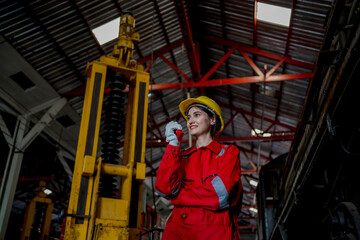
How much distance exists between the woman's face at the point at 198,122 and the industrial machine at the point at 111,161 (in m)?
1.64

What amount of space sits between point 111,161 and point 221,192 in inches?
96.3

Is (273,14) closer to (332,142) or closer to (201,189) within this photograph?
(332,142)

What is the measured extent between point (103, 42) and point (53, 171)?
1125cm

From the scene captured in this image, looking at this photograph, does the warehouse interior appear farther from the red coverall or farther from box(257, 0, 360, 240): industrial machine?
the red coverall

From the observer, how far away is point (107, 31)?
11.5 m

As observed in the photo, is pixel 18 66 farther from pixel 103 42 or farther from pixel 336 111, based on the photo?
pixel 336 111

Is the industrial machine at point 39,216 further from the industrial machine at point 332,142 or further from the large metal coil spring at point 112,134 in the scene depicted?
the large metal coil spring at point 112,134

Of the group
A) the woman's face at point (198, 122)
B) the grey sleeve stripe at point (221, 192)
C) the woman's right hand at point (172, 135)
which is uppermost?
the woman's face at point (198, 122)

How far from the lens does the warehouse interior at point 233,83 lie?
13.2 feet

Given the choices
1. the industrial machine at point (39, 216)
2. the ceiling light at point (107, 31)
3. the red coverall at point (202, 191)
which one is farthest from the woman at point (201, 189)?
the industrial machine at point (39, 216)

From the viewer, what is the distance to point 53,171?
785 inches

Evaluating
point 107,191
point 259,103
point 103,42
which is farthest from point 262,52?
point 107,191

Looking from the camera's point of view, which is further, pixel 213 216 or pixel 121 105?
pixel 121 105

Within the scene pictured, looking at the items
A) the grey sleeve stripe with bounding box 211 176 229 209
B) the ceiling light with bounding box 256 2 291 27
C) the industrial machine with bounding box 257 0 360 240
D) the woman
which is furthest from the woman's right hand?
the ceiling light with bounding box 256 2 291 27
